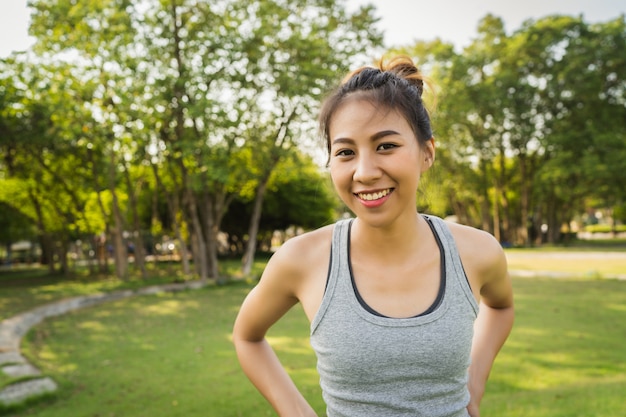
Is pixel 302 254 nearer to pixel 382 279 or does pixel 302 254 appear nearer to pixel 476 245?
pixel 382 279

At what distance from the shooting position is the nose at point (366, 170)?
5.19 ft

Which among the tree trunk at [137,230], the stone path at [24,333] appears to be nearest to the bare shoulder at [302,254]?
the stone path at [24,333]

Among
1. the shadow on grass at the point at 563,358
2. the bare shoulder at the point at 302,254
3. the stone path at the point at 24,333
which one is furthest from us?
the stone path at the point at 24,333

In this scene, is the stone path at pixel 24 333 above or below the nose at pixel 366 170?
below

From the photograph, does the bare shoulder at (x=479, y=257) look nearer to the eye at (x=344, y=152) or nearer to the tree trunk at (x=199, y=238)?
the eye at (x=344, y=152)

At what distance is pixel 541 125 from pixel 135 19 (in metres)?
26.9

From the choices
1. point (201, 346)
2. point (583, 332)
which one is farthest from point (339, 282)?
point (583, 332)

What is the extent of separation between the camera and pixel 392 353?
1543 mm

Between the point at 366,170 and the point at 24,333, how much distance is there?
1120cm

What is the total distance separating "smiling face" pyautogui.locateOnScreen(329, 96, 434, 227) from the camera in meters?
1.60

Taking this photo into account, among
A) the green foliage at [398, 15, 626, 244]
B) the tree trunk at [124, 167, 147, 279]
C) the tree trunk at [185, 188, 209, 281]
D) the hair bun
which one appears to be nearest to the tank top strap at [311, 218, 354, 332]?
the hair bun

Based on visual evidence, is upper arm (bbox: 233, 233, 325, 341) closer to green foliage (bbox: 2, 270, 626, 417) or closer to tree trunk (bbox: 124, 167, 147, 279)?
green foliage (bbox: 2, 270, 626, 417)

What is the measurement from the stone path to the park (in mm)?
43

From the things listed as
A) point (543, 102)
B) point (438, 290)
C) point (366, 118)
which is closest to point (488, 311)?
point (438, 290)
